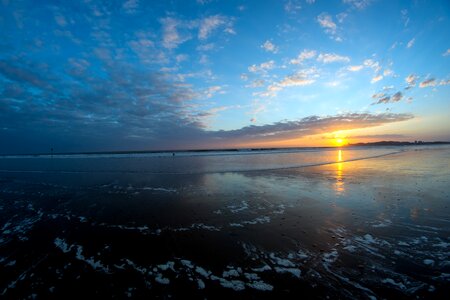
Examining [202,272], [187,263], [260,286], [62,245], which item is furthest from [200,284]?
[62,245]

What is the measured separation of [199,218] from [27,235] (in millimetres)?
5325

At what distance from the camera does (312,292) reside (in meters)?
3.88

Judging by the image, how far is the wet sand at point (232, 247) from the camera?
4.10m

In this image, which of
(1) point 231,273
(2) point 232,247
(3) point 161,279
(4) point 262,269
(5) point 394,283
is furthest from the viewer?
(2) point 232,247

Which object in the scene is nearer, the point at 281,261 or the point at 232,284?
the point at 232,284

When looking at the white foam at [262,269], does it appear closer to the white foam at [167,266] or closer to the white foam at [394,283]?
the white foam at [167,266]

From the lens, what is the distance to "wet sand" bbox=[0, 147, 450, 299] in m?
4.10

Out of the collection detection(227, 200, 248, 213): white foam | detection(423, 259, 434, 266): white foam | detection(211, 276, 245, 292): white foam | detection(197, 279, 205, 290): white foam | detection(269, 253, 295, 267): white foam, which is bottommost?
detection(227, 200, 248, 213): white foam

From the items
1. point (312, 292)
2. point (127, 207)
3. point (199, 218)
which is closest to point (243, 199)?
point (199, 218)

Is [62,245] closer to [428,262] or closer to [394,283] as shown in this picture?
[394,283]

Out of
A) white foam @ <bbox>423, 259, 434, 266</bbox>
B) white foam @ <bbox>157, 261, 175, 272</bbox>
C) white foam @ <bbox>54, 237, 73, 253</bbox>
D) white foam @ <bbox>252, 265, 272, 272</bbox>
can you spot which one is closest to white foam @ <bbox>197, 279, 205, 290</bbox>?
white foam @ <bbox>157, 261, 175, 272</bbox>

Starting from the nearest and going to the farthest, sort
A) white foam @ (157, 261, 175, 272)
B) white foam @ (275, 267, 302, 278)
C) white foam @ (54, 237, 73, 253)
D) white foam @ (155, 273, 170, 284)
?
white foam @ (155, 273, 170, 284), white foam @ (275, 267, 302, 278), white foam @ (157, 261, 175, 272), white foam @ (54, 237, 73, 253)

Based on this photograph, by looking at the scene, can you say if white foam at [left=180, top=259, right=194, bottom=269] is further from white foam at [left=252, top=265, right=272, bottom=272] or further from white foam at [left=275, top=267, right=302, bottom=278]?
white foam at [left=275, top=267, right=302, bottom=278]

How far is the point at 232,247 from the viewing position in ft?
18.5
